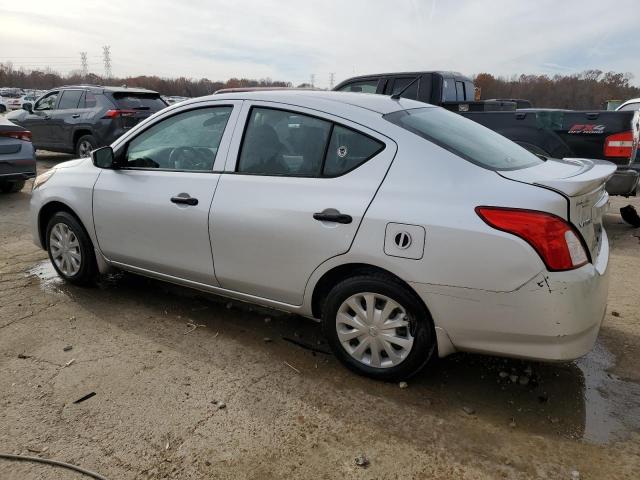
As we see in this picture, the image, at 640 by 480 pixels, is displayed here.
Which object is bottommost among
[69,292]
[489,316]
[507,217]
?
[69,292]

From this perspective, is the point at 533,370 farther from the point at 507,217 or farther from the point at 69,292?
the point at 69,292

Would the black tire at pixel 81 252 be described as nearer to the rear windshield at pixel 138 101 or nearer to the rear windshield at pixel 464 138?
the rear windshield at pixel 464 138

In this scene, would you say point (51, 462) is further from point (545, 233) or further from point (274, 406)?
point (545, 233)

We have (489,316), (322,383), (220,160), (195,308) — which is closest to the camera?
(489,316)

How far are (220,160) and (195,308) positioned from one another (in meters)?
1.33

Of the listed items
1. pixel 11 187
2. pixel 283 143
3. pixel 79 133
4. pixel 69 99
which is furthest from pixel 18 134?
pixel 283 143

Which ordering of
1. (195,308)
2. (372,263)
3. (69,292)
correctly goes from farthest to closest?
1. (69,292)
2. (195,308)
3. (372,263)

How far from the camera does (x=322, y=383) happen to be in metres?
3.03

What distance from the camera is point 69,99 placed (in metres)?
11.3

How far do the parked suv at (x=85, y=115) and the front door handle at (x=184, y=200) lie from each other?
7913 mm

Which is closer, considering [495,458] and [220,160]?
[495,458]

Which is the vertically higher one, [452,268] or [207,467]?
[452,268]

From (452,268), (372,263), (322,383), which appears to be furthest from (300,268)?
(452,268)

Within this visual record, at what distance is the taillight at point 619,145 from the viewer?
629 centimetres
